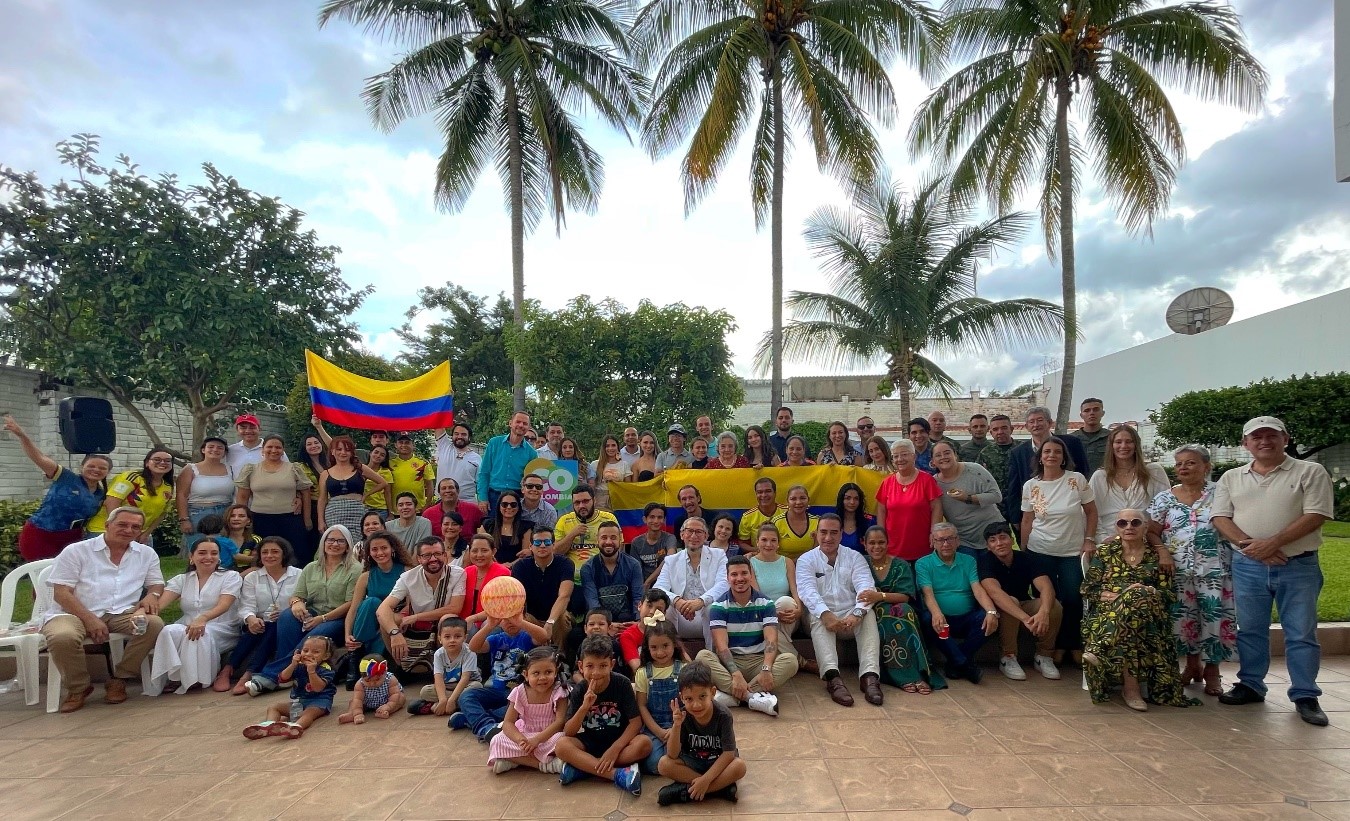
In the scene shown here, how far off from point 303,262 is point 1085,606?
518 inches

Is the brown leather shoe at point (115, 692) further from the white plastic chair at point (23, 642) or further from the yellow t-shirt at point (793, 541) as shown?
the yellow t-shirt at point (793, 541)

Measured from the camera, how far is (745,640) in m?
5.68

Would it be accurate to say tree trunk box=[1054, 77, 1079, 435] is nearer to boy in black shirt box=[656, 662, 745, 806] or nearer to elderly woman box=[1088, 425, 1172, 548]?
elderly woman box=[1088, 425, 1172, 548]

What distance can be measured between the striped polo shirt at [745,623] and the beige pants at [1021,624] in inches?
79.2

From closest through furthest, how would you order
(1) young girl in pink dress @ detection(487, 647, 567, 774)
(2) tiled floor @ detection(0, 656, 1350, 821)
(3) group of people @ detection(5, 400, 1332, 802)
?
(2) tiled floor @ detection(0, 656, 1350, 821) → (1) young girl in pink dress @ detection(487, 647, 567, 774) → (3) group of people @ detection(5, 400, 1332, 802)

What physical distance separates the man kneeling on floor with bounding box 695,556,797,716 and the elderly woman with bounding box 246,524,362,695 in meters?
3.19

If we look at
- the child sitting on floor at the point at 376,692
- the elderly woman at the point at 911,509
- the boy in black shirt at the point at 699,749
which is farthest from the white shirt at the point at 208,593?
the elderly woman at the point at 911,509

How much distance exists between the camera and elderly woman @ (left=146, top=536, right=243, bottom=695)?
606 cm

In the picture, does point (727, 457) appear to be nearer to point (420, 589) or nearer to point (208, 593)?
point (420, 589)

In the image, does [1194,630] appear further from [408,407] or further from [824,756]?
[408,407]

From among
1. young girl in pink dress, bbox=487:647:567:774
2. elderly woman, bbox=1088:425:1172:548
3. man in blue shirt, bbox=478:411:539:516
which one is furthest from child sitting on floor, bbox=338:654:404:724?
elderly woman, bbox=1088:425:1172:548

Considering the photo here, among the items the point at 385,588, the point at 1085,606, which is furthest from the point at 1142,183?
the point at 385,588

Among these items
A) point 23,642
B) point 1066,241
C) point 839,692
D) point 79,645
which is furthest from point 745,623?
point 1066,241

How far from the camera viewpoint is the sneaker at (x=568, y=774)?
418 centimetres
